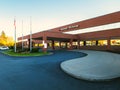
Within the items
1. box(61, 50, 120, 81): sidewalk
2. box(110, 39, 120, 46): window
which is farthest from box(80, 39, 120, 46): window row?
box(61, 50, 120, 81): sidewalk

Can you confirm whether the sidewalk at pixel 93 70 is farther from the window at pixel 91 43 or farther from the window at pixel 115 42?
the window at pixel 91 43

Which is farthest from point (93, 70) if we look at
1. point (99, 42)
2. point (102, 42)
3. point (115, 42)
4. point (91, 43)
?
point (91, 43)

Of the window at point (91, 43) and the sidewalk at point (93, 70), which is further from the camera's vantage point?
the window at point (91, 43)

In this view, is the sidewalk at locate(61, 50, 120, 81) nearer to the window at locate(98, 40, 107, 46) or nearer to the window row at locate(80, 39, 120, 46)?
the window row at locate(80, 39, 120, 46)

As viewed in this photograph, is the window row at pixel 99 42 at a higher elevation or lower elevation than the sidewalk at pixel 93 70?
higher

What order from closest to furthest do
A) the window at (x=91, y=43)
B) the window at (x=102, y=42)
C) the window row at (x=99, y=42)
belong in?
the window row at (x=99, y=42), the window at (x=102, y=42), the window at (x=91, y=43)

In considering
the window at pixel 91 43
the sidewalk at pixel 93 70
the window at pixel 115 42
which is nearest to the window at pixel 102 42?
the window at pixel 91 43

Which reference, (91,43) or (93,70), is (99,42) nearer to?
(91,43)

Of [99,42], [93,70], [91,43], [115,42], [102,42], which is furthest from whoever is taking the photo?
[91,43]

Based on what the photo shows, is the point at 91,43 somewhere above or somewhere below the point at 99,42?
below

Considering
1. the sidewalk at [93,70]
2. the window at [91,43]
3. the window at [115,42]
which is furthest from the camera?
the window at [91,43]

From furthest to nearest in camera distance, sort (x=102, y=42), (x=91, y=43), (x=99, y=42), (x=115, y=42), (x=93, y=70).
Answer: (x=91, y=43), (x=99, y=42), (x=102, y=42), (x=115, y=42), (x=93, y=70)
